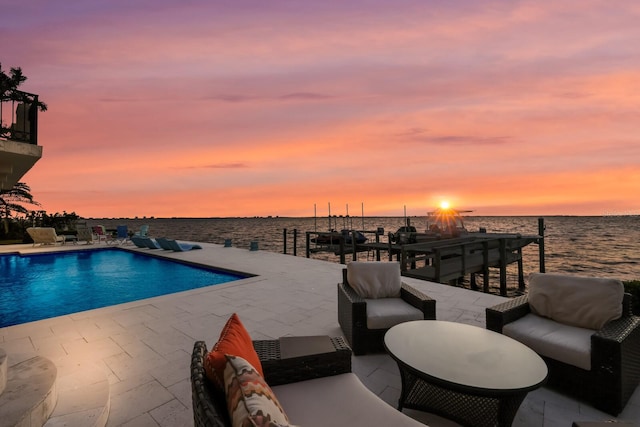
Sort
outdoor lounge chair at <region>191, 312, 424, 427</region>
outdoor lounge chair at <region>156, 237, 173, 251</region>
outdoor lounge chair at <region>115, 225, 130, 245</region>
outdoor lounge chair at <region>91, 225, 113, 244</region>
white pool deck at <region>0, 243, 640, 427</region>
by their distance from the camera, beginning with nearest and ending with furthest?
outdoor lounge chair at <region>191, 312, 424, 427</region>, white pool deck at <region>0, 243, 640, 427</region>, outdoor lounge chair at <region>156, 237, 173, 251</region>, outdoor lounge chair at <region>115, 225, 130, 245</region>, outdoor lounge chair at <region>91, 225, 113, 244</region>

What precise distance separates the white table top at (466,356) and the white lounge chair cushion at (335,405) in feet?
1.73

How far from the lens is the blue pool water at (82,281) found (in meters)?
6.34

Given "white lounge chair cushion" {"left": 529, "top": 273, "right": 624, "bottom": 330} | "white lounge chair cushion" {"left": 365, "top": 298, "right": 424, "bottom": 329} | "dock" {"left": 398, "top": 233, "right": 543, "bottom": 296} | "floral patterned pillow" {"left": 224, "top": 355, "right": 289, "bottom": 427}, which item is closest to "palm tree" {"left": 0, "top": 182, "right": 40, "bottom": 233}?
"dock" {"left": 398, "top": 233, "right": 543, "bottom": 296}

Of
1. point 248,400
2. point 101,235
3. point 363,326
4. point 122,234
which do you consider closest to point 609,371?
point 363,326

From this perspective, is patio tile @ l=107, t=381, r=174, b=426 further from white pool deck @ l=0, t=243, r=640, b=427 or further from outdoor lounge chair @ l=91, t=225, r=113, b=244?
outdoor lounge chair @ l=91, t=225, r=113, b=244

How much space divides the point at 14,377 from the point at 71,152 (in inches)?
459

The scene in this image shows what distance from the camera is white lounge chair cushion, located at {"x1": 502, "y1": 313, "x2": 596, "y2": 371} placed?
251 centimetres

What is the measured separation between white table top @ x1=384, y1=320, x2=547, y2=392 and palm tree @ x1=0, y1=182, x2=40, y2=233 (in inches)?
979

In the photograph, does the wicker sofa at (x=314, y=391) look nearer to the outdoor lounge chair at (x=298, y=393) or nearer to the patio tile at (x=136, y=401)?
the outdoor lounge chair at (x=298, y=393)

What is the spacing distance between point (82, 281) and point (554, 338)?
10932 mm

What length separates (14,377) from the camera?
2498 mm

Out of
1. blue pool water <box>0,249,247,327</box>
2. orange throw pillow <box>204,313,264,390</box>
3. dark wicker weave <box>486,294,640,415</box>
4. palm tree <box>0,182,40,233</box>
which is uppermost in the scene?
palm tree <box>0,182,40,233</box>

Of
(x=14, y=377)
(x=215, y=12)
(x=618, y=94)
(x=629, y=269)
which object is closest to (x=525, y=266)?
(x=629, y=269)

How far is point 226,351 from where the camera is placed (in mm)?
1400
